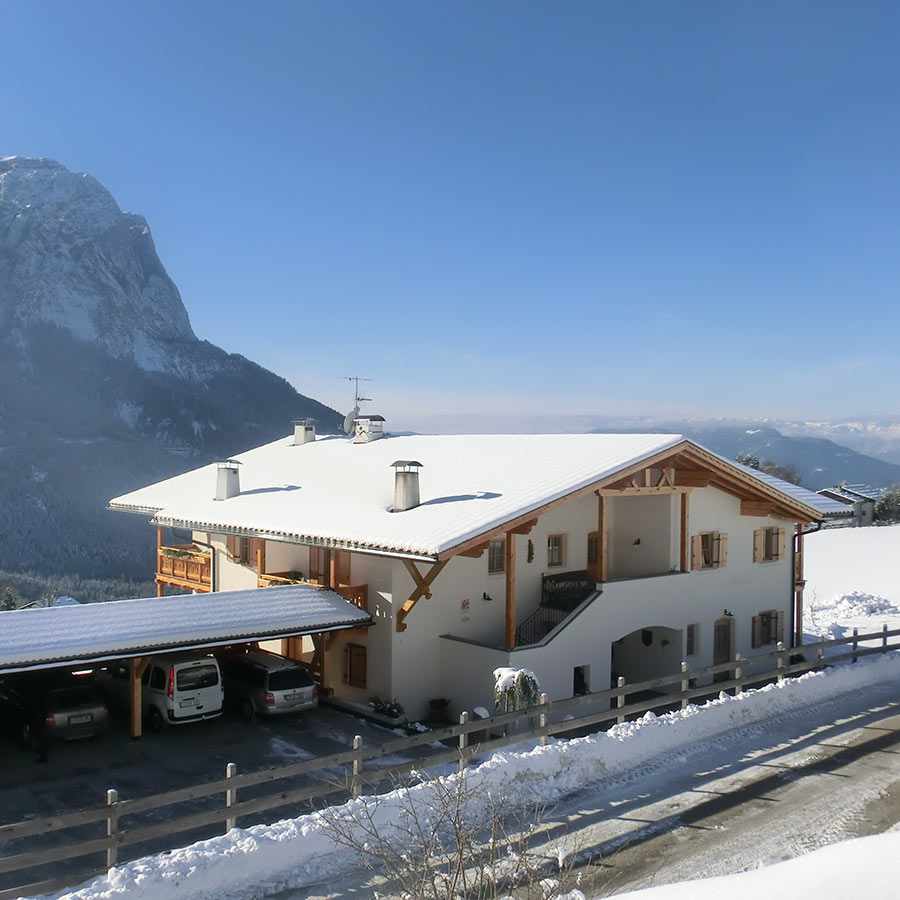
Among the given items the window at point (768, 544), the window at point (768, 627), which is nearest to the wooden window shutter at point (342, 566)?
the window at point (768, 544)

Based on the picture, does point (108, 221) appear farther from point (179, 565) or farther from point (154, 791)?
point (154, 791)

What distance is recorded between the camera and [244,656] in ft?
63.6

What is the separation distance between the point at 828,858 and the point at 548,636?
1161 centimetres

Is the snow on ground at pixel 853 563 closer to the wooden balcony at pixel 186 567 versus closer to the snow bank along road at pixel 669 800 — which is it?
the snow bank along road at pixel 669 800

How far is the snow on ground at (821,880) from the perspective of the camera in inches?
263

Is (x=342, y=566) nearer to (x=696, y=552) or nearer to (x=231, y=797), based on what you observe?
(x=231, y=797)

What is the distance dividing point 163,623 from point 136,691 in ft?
4.49

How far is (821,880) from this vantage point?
6.90m

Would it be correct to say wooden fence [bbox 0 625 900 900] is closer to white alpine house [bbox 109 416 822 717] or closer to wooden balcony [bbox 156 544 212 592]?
white alpine house [bbox 109 416 822 717]

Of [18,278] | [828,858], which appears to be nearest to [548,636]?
[828,858]

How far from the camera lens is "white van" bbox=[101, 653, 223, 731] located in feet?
55.9

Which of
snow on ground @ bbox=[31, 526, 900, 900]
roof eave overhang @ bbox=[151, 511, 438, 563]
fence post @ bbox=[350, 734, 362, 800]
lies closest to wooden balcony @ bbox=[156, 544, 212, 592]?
roof eave overhang @ bbox=[151, 511, 438, 563]

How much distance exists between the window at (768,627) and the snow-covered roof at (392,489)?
144 inches

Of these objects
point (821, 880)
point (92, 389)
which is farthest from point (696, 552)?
point (92, 389)
